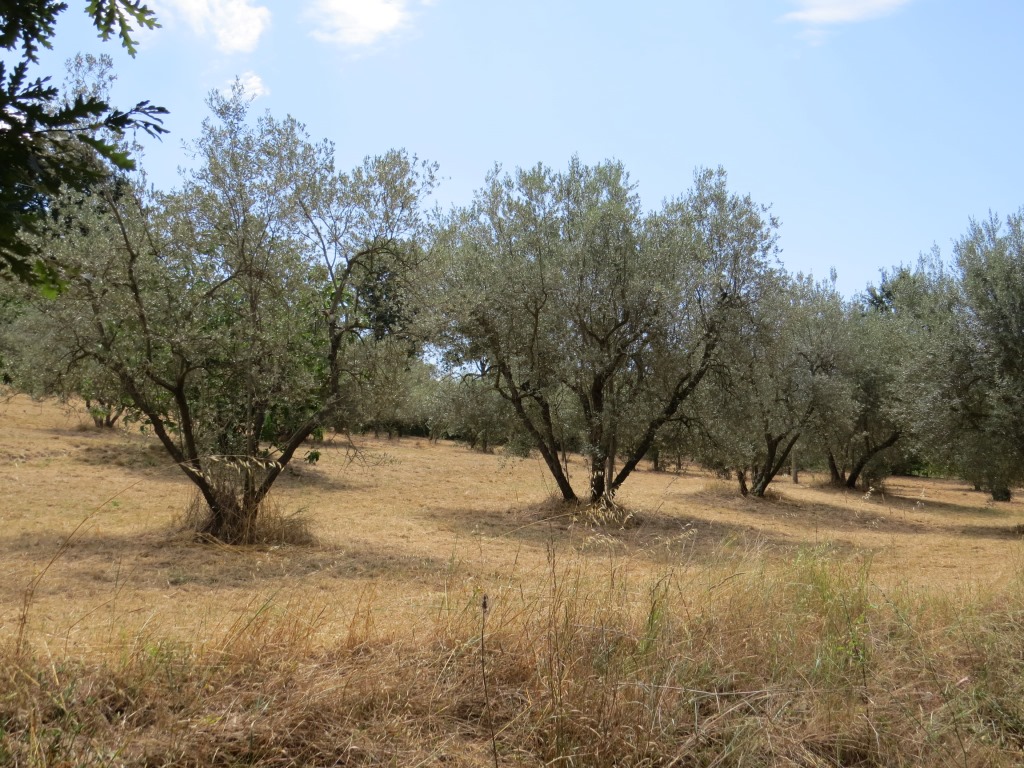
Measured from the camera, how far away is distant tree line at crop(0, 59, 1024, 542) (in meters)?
10.9

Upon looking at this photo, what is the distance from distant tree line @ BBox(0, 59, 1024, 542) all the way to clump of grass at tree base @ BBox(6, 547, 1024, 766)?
1.73 m

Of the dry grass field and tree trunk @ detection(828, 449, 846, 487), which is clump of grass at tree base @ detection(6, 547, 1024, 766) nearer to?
the dry grass field

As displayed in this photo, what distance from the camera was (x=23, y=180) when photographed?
287cm

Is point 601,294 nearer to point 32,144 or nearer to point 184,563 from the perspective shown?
point 184,563

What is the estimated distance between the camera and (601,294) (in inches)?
648

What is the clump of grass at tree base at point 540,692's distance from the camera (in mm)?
3471

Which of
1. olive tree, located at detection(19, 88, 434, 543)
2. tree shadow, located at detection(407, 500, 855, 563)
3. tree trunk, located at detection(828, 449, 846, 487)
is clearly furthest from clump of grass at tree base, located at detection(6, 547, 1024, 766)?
tree trunk, located at detection(828, 449, 846, 487)

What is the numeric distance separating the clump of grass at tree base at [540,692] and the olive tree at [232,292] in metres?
6.38

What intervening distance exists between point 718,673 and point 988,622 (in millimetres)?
2486

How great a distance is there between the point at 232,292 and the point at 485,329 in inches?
244

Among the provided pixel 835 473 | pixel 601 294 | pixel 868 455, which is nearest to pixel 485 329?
pixel 601 294

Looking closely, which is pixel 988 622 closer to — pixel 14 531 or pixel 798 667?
pixel 798 667

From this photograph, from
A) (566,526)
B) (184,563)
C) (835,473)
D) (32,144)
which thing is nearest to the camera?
(32,144)

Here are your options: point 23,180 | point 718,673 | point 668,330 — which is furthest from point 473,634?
point 668,330
